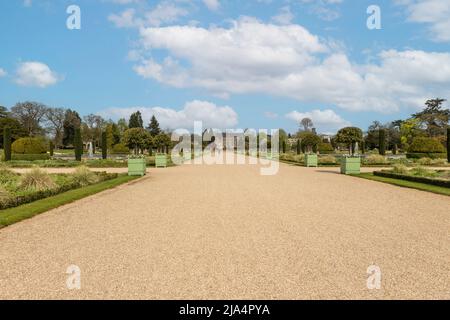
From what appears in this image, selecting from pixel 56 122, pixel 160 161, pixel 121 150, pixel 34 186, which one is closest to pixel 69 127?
pixel 56 122

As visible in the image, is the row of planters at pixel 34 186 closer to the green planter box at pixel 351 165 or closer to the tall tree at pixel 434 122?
the green planter box at pixel 351 165

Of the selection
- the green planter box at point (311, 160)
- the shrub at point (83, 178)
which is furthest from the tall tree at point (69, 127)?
the shrub at point (83, 178)

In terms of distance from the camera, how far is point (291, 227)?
757 centimetres

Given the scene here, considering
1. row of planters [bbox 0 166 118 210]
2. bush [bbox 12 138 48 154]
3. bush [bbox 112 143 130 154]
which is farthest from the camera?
bush [bbox 112 143 130 154]

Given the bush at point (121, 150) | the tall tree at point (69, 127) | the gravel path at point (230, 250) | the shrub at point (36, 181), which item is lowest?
the gravel path at point (230, 250)

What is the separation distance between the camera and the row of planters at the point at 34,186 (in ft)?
33.8

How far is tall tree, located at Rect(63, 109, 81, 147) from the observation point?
88.6 meters

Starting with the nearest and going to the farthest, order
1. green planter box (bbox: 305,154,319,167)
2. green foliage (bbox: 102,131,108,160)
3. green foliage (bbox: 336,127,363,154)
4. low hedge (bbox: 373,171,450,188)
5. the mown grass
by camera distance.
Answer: the mown grass, low hedge (bbox: 373,171,450,188), green planter box (bbox: 305,154,319,167), green foliage (bbox: 102,131,108,160), green foliage (bbox: 336,127,363,154)

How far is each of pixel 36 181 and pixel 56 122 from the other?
263 ft

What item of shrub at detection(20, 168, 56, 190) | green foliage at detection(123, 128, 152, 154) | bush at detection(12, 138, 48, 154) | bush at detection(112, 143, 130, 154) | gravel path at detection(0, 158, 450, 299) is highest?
green foliage at detection(123, 128, 152, 154)

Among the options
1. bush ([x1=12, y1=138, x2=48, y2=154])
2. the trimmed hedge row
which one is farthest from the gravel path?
bush ([x1=12, y1=138, x2=48, y2=154])

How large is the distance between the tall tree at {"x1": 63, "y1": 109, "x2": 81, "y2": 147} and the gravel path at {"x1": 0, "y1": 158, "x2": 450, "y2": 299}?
8354 cm

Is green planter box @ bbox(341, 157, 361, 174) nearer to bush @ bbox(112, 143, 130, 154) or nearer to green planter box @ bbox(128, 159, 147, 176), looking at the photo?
green planter box @ bbox(128, 159, 147, 176)

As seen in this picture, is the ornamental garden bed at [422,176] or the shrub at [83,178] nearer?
the ornamental garden bed at [422,176]
